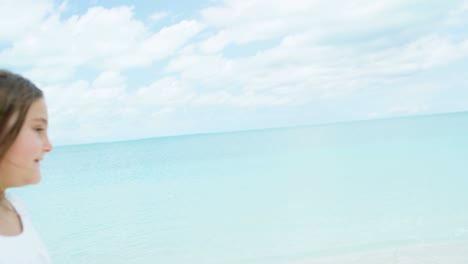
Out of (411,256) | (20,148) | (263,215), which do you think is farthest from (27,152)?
(263,215)

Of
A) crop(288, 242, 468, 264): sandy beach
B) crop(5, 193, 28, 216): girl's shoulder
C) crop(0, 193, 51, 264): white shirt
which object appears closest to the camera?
crop(0, 193, 51, 264): white shirt

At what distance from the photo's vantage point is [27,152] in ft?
3.03

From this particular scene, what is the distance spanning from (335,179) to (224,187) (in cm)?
331

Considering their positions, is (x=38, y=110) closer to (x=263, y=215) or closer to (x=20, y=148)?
(x=20, y=148)

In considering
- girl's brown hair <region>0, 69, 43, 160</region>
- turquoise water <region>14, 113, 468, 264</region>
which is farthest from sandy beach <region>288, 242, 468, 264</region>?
girl's brown hair <region>0, 69, 43, 160</region>

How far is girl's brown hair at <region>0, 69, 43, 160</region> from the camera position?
2.93 ft

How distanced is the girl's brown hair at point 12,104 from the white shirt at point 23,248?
0.53 feet

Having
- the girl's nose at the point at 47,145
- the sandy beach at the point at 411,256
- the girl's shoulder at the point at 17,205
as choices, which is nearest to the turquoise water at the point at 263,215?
the sandy beach at the point at 411,256

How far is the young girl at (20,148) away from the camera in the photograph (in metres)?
0.90

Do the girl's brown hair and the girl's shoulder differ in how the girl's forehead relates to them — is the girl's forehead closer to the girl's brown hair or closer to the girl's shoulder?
the girl's brown hair

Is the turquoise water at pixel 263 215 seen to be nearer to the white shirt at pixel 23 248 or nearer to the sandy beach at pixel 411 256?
the sandy beach at pixel 411 256

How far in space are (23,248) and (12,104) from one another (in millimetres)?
276

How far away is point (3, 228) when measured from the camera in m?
0.93

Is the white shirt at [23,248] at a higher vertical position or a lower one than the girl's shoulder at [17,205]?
lower
